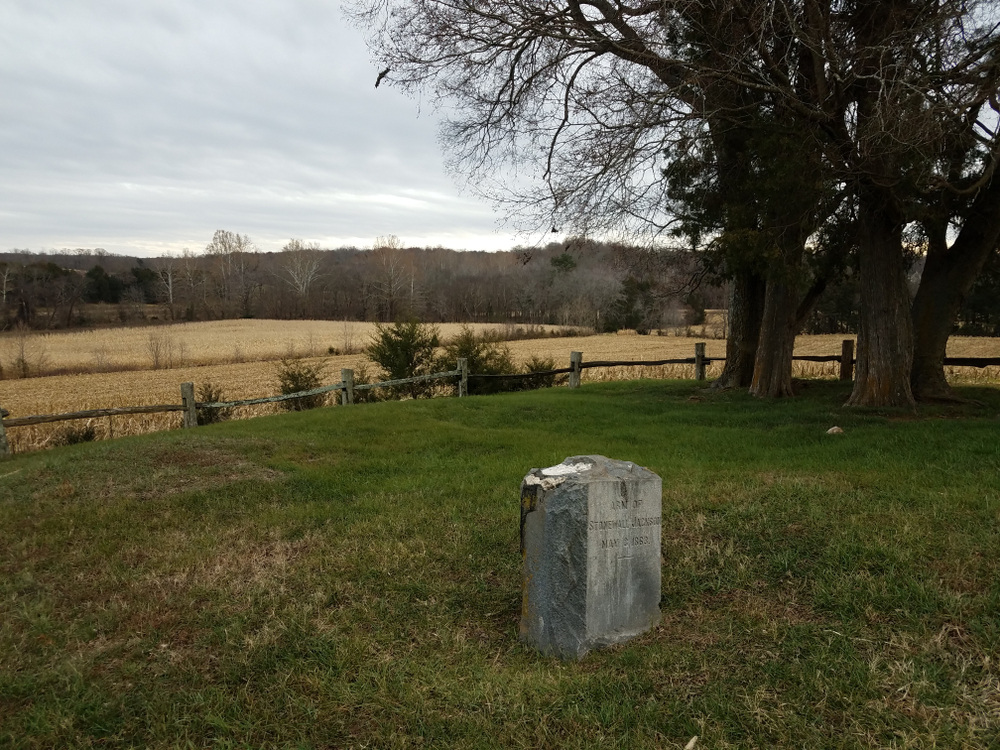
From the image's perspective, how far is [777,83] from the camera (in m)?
11.3

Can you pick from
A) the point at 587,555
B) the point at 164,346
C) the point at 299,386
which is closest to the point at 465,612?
the point at 587,555

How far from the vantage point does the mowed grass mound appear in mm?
3494

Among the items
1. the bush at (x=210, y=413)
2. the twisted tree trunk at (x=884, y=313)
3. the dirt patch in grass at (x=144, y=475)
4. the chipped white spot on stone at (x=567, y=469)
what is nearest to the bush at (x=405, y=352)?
the bush at (x=210, y=413)

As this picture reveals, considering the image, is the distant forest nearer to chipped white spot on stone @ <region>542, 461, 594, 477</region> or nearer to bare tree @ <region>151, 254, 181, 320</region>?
bare tree @ <region>151, 254, 181, 320</region>

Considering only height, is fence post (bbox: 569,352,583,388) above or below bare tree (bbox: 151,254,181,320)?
below

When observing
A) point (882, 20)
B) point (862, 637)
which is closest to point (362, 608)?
point (862, 637)

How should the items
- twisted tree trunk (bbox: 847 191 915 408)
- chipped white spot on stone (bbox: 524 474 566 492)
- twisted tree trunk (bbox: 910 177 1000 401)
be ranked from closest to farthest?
1. chipped white spot on stone (bbox: 524 474 566 492)
2. twisted tree trunk (bbox: 847 191 915 408)
3. twisted tree trunk (bbox: 910 177 1000 401)

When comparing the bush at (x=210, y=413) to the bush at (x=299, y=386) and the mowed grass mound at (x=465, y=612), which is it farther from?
the mowed grass mound at (x=465, y=612)

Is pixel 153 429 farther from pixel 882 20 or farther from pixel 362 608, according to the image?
pixel 882 20

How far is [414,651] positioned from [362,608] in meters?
0.73

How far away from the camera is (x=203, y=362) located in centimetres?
3941

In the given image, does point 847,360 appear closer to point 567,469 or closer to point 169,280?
point 567,469

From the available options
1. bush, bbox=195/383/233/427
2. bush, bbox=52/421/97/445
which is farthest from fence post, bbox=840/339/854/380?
bush, bbox=52/421/97/445

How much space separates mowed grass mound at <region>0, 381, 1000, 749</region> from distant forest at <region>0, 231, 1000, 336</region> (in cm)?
4318
